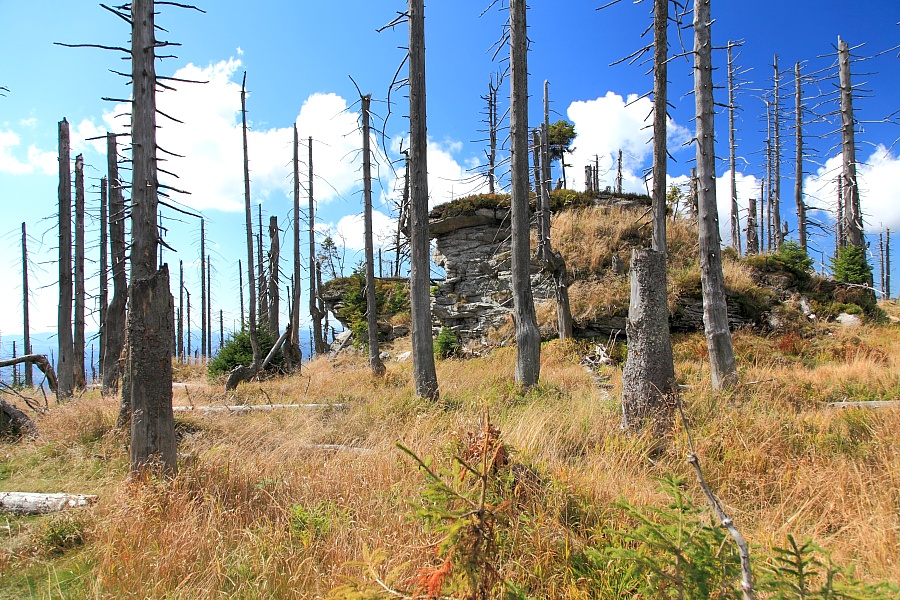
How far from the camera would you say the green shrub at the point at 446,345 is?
14.9 metres

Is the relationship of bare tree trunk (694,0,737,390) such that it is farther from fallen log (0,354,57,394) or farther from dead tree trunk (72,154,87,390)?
dead tree trunk (72,154,87,390)

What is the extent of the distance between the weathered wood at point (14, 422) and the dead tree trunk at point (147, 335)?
13.5 feet

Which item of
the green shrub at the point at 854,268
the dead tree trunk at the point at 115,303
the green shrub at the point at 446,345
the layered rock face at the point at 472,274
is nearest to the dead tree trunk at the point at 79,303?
the dead tree trunk at the point at 115,303

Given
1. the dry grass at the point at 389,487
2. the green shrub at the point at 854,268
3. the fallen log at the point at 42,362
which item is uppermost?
the green shrub at the point at 854,268

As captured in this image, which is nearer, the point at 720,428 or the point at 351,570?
the point at 351,570

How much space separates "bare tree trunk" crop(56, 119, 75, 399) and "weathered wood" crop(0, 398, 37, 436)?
8054 millimetres

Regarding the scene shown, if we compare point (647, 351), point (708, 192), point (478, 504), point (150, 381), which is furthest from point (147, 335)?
point (708, 192)

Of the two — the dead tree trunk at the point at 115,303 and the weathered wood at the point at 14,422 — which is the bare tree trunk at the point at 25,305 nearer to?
the dead tree trunk at the point at 115,303

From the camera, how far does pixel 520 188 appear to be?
9.14 metres

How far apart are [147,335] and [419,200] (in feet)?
17.1

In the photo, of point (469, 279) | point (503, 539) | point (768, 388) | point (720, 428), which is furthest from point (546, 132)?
point (503, 539)

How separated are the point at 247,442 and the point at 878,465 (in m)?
7.22

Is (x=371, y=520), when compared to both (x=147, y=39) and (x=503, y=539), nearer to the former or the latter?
(x=503, y=539)

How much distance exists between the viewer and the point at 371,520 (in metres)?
3.34
